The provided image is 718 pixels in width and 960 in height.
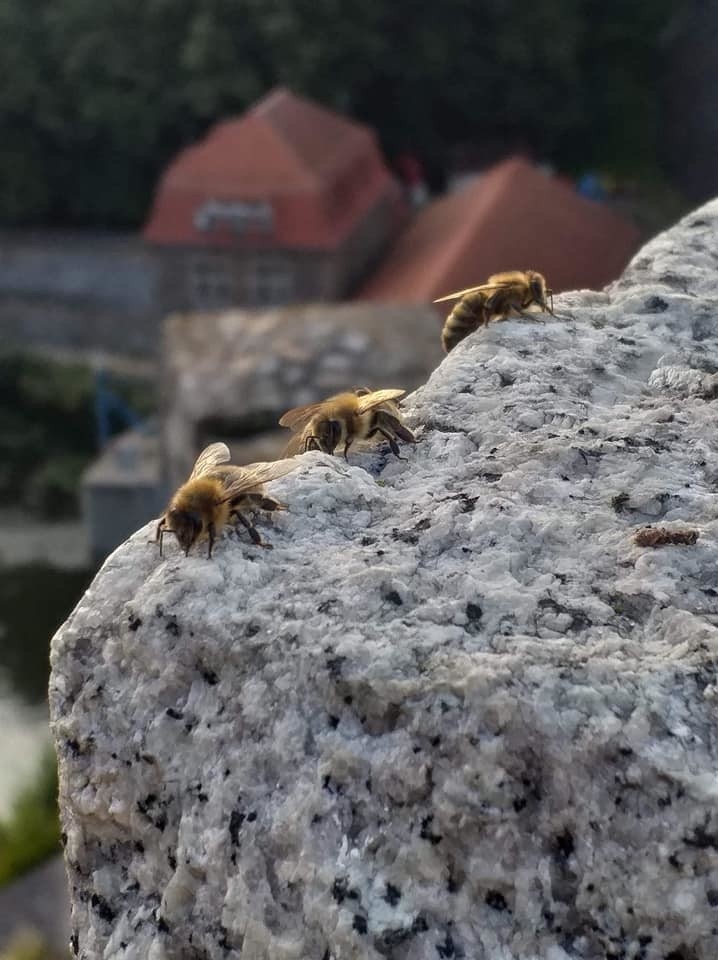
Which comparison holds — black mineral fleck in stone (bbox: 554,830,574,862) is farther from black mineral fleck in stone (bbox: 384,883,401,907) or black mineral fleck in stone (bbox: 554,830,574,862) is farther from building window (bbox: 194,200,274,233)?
building window (bbox: 194,200,274,233)

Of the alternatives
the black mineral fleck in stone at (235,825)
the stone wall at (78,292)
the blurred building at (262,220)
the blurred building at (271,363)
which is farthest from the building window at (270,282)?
the black mineral fleck in stone at (235,825)

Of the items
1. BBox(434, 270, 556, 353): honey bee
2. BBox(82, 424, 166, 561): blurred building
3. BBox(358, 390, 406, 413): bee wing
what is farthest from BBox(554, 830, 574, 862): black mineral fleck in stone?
Answer: BBox(82, 424, 166, 561): blurred building

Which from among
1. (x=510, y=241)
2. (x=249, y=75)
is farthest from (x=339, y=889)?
(x=249, y=75)

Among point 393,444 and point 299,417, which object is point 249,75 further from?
point 393,444

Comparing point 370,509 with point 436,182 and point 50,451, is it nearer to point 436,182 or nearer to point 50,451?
point 50,451

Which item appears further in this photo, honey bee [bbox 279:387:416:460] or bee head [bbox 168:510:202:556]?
honey bee [bbox 279:387:416:460]

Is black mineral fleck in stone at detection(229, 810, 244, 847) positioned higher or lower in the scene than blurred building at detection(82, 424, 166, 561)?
lower

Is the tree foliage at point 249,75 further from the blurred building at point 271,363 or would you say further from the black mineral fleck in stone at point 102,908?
the black mineral fleck in stone at point 102,908
